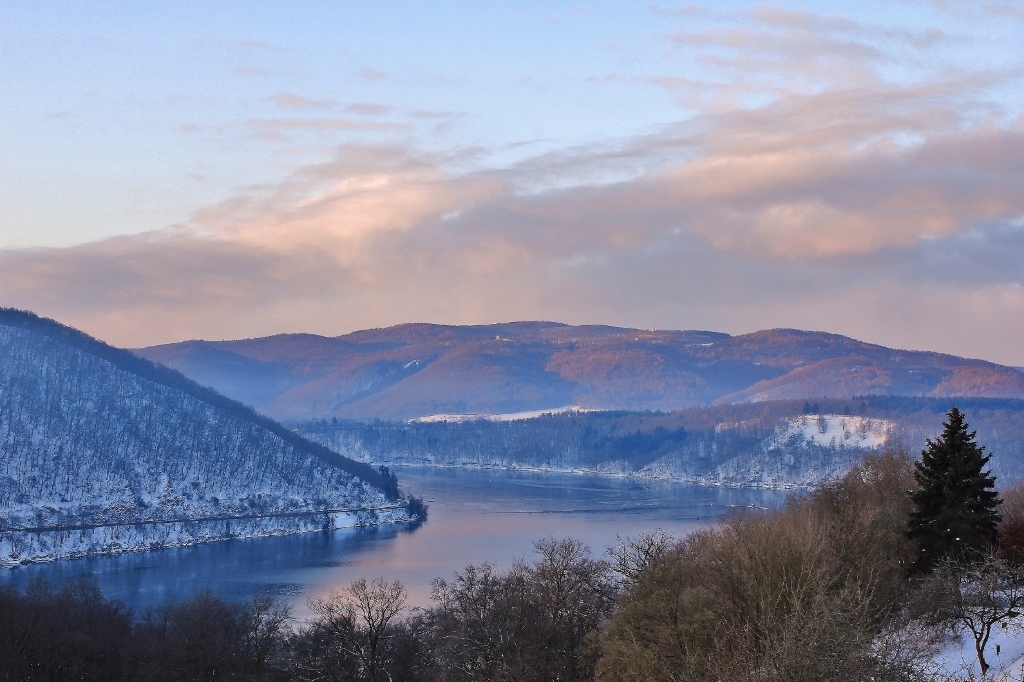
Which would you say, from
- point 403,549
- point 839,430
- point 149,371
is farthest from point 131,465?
point 839,430

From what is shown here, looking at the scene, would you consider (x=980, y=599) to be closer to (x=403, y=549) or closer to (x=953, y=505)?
(x=953, y=505)

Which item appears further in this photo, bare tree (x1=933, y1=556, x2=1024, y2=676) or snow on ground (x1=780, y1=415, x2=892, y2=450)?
snow on ground (x1=780, y1=415, x2=892, y2=450)

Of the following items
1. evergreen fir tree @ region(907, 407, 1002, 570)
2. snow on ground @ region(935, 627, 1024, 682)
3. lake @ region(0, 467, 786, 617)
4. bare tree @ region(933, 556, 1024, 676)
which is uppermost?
evergreen fir tree @ region(907, 407, 1002, 570)

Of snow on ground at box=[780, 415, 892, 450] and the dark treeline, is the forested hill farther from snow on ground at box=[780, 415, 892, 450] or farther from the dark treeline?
snow on ground at box=[780, 415, 892, 450]

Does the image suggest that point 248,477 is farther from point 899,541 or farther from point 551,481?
point 899,541

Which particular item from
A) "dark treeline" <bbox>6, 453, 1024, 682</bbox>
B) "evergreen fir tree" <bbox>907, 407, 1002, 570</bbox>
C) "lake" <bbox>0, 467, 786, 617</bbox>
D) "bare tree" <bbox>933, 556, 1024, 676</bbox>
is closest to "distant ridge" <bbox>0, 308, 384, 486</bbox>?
"lake" <bbox>0, 467, 786, 617</bbox>

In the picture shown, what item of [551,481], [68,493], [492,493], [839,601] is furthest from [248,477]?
[839,601]

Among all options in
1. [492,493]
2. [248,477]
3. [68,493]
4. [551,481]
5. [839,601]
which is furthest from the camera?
[551,481]
